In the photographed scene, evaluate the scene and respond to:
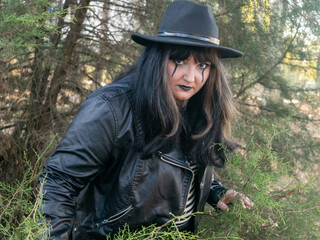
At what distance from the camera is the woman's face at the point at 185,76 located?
7.72 ft

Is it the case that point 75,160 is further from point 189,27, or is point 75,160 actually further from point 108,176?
point 189,27

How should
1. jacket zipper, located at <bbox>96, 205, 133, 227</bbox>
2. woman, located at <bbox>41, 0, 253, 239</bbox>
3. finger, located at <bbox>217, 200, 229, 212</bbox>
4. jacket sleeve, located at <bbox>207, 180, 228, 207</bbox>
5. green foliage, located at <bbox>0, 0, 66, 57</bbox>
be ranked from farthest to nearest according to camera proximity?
green foliage, located at <bbox>0, 0, 66, 57</bbox> → jacket sleeve, located at <bbox>207, 180, 228, 207</bbox> → finger, located at <bbox>217, 200, 229, 212</bbox> → jacket zipper, located at <bbox>96, 205, 133, 227</bbox> → woman, located at <bbox>41, 0, 253, 239</bbox>

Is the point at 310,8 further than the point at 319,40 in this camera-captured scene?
No

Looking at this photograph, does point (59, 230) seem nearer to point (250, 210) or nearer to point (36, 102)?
point (250, 210)

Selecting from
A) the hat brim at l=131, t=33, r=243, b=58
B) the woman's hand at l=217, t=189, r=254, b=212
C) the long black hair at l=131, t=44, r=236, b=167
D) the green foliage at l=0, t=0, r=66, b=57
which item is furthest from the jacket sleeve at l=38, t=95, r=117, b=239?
the green foliage at l=0, t=0, r=66, b=57

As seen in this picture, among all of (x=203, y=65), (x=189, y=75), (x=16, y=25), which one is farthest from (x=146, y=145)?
(x=16, y=25)

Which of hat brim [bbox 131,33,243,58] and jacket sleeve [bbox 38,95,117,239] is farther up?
hat brim [bbox 131,33,243,58]

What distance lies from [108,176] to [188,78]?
75 cm

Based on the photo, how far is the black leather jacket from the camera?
1950 mm

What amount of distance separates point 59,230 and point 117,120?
629 mm

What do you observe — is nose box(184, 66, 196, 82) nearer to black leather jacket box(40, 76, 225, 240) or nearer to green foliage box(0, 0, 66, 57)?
black leather jacket box(40, 76, 225, 240)

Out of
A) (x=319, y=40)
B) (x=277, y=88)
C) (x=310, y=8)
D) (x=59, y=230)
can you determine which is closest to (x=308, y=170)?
(x=277, y=88)

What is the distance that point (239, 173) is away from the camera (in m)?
2.80

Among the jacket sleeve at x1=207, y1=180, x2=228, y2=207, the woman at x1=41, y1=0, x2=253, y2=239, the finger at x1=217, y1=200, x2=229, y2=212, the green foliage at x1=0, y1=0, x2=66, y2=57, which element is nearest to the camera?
the woman at x1=41, y1=0, x2=253, y2=239
